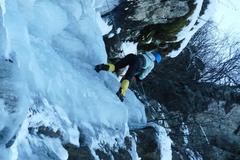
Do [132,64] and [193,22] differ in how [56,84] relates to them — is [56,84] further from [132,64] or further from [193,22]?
[193,22]

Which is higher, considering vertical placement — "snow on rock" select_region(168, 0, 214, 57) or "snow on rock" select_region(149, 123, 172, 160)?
"snow on rock" select_region(168, 0, 214, 57)

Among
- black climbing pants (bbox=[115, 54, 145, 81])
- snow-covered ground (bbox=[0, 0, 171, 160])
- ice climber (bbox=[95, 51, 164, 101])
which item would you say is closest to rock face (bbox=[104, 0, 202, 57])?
snow-covered ground (bbox=[0, 0, 171, 160])

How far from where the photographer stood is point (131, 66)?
21.8 ft

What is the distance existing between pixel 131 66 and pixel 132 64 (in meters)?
0.03

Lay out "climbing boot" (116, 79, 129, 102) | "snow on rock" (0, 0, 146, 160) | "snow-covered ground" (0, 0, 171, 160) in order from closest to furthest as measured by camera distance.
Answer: "snow-covered ground" (0, 0, 171, 160) < "snow on rock" (0, 0, 146, 160) < "climbing boot" (116, 79, 129, 102)

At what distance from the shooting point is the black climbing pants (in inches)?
261

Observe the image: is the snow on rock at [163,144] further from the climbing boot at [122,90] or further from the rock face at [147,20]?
the rock face at [147,20]

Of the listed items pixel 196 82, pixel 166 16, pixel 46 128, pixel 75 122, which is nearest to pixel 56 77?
pixel 75 122

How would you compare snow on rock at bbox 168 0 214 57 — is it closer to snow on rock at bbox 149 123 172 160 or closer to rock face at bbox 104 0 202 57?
rock face at bbox 104 0 202 57

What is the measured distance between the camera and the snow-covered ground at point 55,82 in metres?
3.37

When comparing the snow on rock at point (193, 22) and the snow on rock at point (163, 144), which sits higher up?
the snow on rock at point (193, 22)

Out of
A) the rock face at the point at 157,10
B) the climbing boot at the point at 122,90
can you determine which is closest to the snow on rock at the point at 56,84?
the climbing boot at the point at 122,90

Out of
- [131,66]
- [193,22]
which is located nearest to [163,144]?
[131,66]

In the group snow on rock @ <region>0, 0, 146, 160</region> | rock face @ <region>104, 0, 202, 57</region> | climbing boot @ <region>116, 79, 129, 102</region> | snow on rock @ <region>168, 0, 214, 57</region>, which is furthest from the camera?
snow on rock @ <region>168, 0, 214, 57</region>
